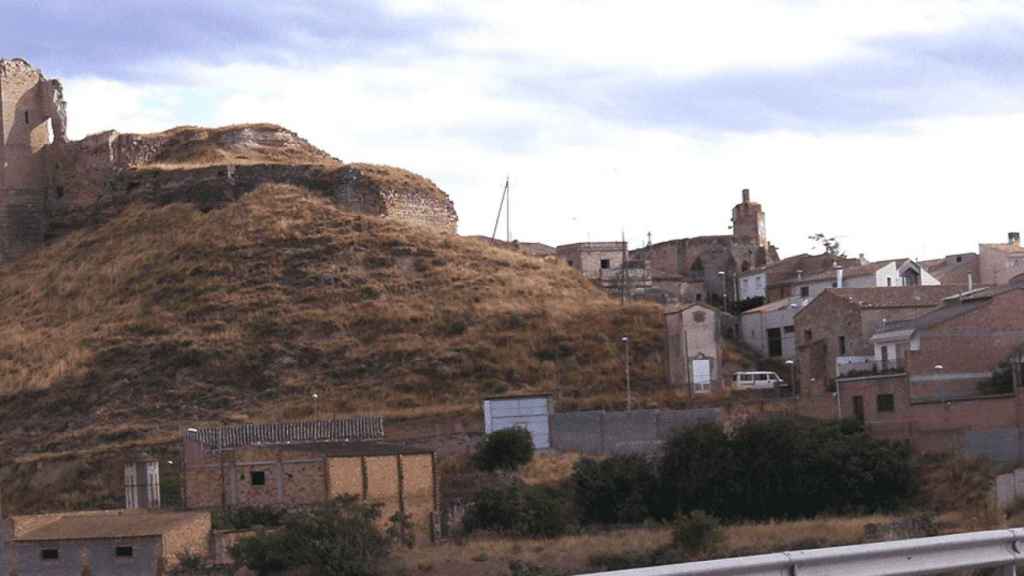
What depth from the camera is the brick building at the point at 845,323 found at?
135 feet

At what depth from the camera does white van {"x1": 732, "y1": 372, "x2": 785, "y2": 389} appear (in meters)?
41.8

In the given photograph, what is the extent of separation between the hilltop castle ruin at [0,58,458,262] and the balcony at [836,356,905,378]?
18.9 m

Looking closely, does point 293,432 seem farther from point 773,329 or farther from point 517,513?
point 773,329

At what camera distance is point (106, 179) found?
56.9 metres

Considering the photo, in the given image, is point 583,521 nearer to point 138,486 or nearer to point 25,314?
point 138,486

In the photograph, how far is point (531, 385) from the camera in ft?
139

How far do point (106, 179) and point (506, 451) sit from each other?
25.8m

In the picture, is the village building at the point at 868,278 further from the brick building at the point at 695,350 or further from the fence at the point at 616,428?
the fence at the point at 616,428

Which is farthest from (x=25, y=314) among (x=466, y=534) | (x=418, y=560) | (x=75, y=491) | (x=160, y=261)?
(x=418, y=560)

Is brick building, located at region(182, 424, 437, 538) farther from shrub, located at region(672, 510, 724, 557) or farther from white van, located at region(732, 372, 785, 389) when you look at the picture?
white van, located at region(732, 372, 785, 389)

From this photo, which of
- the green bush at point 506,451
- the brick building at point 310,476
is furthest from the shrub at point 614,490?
the brick building at point 310,476

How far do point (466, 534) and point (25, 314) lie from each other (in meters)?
22.9

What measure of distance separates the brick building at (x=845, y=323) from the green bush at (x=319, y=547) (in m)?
14.9

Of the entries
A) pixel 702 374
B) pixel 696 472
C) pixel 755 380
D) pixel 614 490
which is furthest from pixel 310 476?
pixel 755 380
